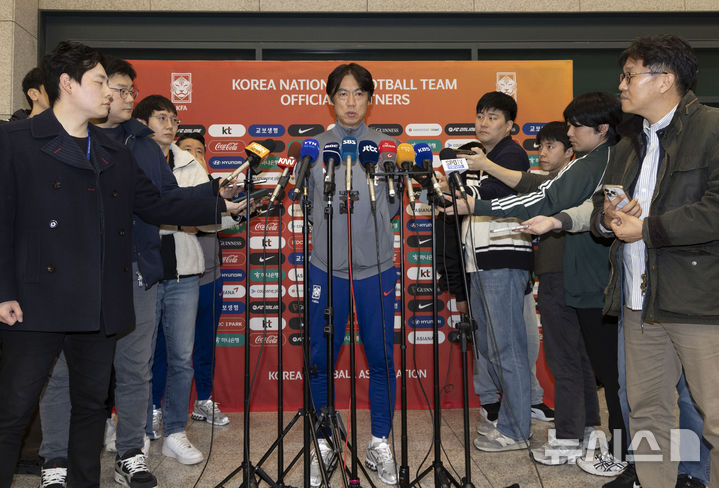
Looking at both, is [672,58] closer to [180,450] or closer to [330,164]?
[330,164]

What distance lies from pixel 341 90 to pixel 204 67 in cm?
180

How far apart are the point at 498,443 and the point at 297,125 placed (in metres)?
2.63

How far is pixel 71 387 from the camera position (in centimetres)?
220

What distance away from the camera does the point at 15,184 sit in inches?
79.3

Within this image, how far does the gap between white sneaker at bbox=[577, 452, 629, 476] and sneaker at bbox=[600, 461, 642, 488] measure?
0.17m

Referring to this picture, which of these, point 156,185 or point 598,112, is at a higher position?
point 598,112

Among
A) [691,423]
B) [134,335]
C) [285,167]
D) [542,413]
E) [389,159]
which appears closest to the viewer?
[285,167]

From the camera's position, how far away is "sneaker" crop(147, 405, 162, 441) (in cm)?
331

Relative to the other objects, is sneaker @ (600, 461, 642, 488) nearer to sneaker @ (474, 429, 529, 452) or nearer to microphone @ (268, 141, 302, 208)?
sneaker @ (474, 429, 529, 452)

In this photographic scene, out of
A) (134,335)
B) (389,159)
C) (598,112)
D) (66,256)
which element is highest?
(598,112)

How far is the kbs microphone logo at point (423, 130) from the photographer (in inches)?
167

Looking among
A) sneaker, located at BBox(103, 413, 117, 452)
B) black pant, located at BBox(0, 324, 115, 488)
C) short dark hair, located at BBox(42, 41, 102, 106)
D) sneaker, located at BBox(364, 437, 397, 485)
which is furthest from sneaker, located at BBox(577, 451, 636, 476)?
short dark hair, located at BBox(42, 41, 102, 106)

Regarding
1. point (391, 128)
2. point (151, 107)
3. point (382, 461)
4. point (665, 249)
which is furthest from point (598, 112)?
point (151, 107)

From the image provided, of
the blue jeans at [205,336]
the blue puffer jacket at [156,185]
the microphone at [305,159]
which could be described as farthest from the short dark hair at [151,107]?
the microphone at [305,159]
